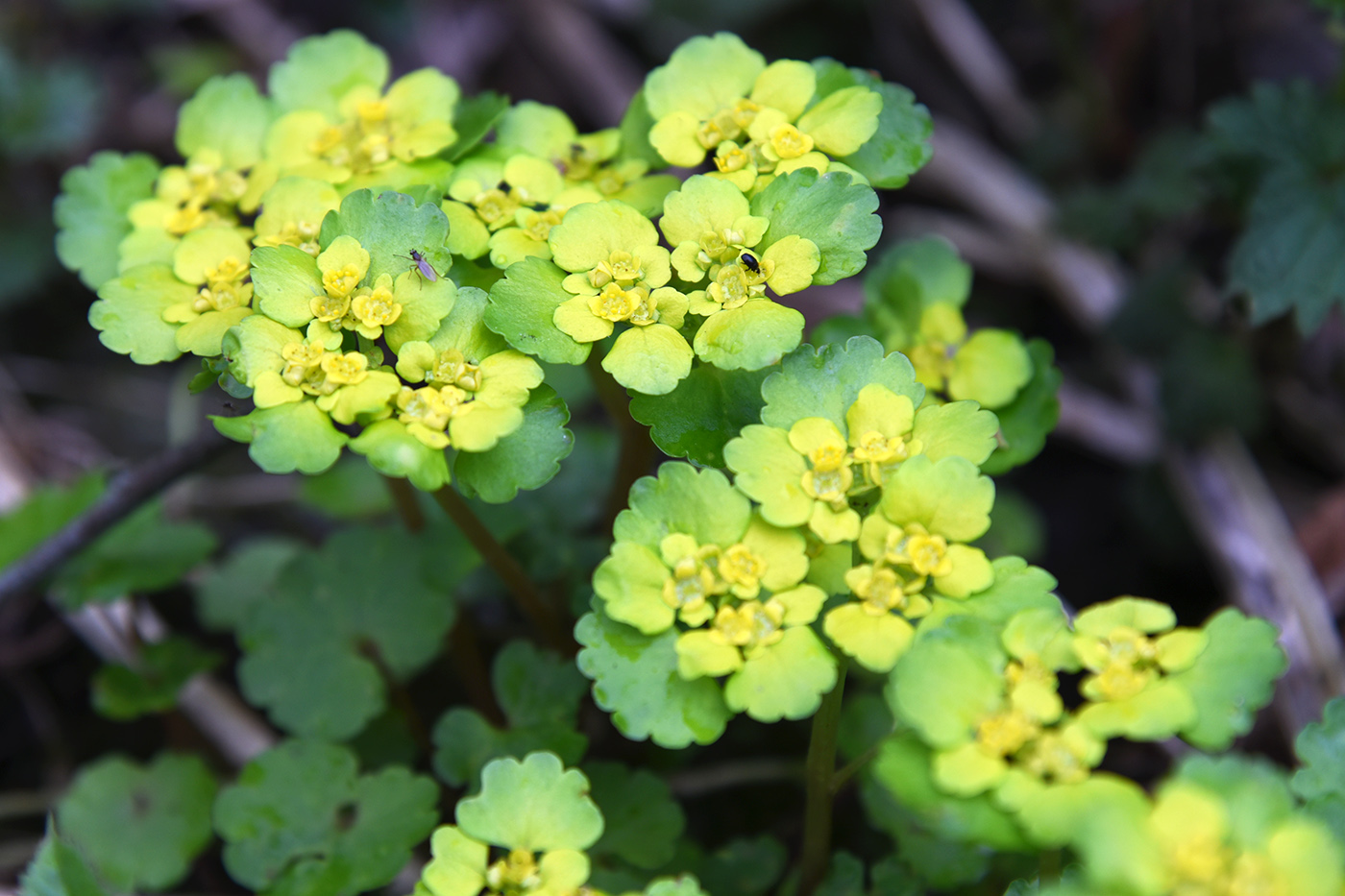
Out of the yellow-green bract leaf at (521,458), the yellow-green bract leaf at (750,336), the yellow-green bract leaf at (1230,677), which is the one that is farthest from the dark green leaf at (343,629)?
the yellow-green bract leaf at (1230,677)

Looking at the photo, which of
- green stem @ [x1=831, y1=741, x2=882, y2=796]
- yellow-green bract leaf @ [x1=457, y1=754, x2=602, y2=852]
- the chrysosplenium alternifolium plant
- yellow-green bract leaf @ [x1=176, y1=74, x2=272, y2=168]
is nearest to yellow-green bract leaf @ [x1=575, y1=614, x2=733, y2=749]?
the chrysosplenium alternifolium plant

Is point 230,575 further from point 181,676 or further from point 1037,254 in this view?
point 1037,254

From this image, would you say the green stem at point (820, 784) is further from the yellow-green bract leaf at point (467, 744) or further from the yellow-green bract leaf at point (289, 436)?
the yellow-green bract leaf at point (289, 436)

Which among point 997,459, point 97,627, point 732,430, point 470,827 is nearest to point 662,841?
point 470,827

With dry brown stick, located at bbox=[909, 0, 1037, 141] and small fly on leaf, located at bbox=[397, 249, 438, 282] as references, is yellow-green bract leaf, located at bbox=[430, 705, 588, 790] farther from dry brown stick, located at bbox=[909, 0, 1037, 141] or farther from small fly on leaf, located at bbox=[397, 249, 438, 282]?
dry brown stick, located at bbox=[909, 0, 1037, 141]

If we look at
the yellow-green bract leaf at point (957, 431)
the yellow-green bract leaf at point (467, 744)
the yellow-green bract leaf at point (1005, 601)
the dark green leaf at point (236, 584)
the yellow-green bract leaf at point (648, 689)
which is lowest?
the dark green leaf at point (236, 584)
